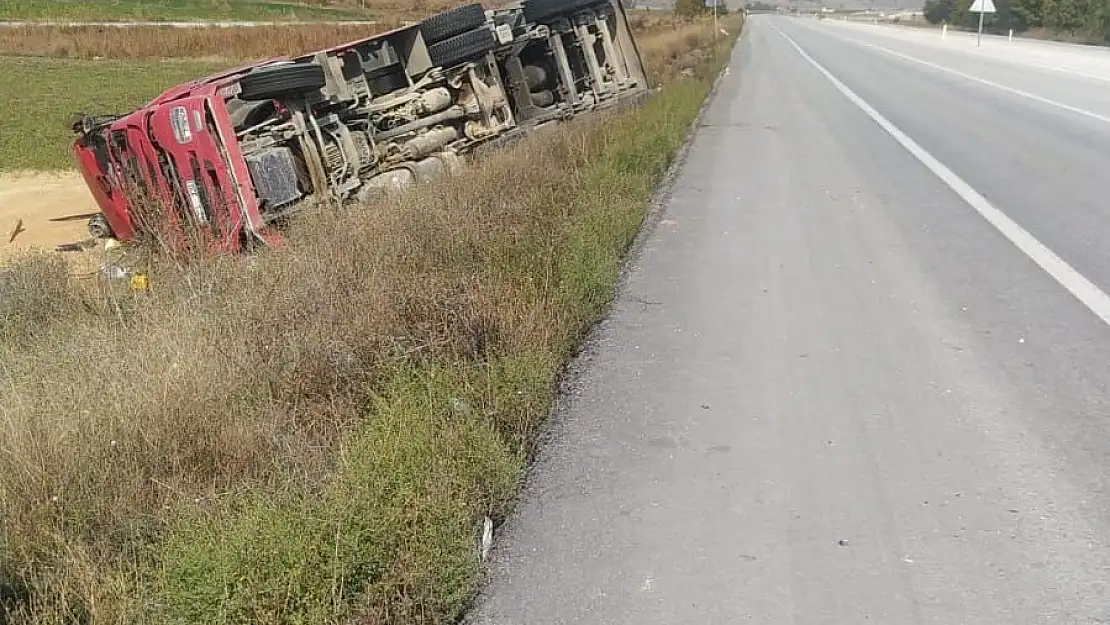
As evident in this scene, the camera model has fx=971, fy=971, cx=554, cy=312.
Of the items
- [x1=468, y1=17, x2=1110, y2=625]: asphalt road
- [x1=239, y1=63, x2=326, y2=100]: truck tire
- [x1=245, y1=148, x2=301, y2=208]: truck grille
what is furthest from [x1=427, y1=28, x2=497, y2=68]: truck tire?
[x1=468, y1=17, x2=1110, y2=625]: asphalt road

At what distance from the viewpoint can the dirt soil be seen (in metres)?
11.5

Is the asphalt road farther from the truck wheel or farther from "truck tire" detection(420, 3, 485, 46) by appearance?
the truck wheel

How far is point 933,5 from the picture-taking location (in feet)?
360

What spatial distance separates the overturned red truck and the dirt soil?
132 centimetres

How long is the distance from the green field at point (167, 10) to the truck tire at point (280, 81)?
163 ft

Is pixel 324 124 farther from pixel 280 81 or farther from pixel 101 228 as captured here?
pixel 101 228

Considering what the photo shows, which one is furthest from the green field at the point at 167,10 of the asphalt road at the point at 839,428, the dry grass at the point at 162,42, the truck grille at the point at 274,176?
the asphalt road at the point at 839,428

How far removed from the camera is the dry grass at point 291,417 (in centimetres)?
313

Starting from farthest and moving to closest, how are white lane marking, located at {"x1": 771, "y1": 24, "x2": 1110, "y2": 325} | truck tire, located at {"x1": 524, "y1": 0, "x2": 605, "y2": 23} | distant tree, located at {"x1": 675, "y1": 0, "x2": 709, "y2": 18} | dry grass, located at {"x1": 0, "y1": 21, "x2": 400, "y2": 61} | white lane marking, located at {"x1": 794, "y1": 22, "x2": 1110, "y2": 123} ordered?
distant tree, located at {"x1": 675, "y1": 0, "x2": 709, "y2": 18}
dry grass, located at {"x1": 0, "y1": 21, "x2": 400, "y2": 61}
white lane marking, located at {"x1": 794, "y1": 22, "x2": 1110, "y2": 123}
truck tire, located at {"x1": 524, "y1": 0, "x2": 605, "y2": 23}
white lane marking, located at {"x1": 771, "y1": 24, "x2": 1110, "y2": 325}

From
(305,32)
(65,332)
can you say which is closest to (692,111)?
(65,332)

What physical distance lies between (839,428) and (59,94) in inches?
1001

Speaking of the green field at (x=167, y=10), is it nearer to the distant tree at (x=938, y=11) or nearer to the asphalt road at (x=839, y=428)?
the asphalt road at (x=839, y=428)

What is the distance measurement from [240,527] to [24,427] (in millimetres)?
1287

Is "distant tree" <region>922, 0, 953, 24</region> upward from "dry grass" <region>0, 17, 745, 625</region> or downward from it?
downward
